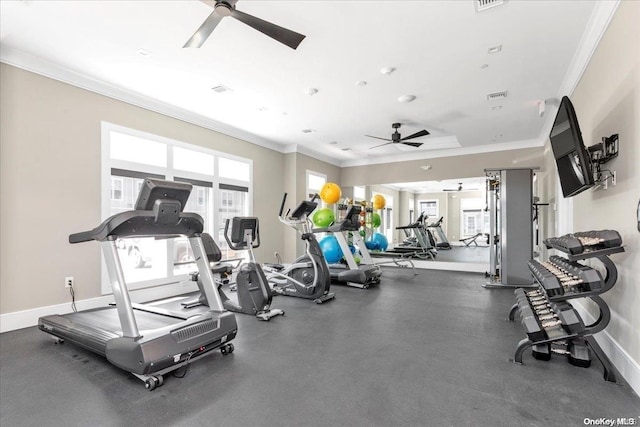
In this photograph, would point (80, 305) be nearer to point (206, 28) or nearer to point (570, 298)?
point (206, 28)

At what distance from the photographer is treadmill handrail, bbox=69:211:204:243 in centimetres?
221

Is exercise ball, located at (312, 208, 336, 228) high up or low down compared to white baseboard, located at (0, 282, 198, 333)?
up

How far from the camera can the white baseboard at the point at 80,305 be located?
3348 mm

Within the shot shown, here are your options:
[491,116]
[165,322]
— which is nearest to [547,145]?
[491,116]

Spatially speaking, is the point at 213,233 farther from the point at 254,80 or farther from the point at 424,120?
the point at 424,120

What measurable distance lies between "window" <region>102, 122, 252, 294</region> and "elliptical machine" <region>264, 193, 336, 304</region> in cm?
167

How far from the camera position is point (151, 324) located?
289 cm

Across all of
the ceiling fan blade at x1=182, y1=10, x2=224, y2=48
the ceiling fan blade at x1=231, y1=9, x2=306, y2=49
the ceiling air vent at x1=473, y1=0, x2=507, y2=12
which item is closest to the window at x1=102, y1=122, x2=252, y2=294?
the ceiling fan blade at x1=182, y1=10, x2=224, y2=48

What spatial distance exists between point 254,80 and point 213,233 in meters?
2.93

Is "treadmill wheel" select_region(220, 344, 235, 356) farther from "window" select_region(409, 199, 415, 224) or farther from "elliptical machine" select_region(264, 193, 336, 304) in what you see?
"window" select_region(409, 199, 415, 224)

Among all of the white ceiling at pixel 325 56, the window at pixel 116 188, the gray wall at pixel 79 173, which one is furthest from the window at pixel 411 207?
the window at pixel 116 188

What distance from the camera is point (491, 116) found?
5.48m

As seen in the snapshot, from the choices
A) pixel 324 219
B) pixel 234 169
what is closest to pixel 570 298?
pixel 324 219

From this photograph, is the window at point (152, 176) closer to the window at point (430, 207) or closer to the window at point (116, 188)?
the window at point (116, 188)
